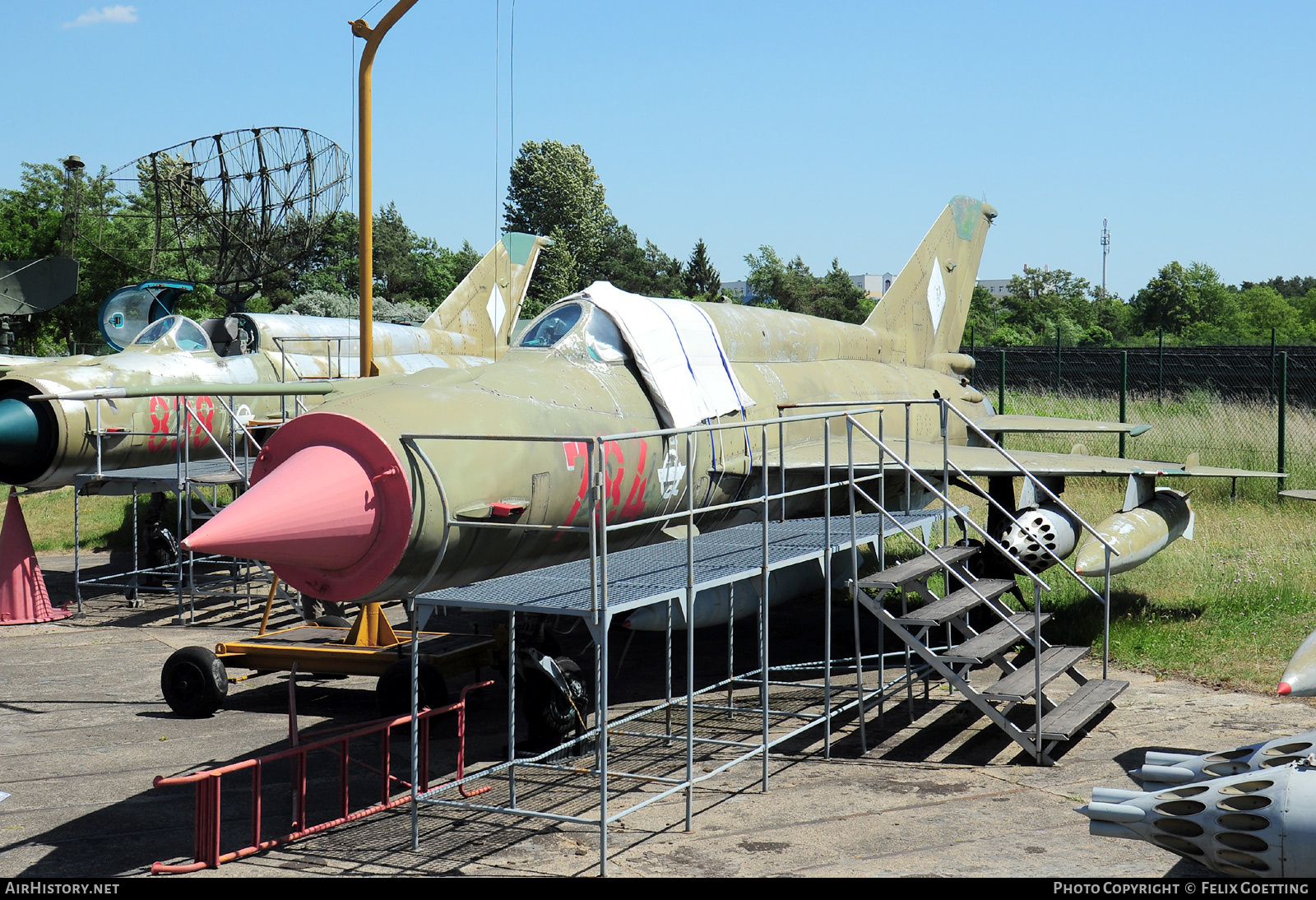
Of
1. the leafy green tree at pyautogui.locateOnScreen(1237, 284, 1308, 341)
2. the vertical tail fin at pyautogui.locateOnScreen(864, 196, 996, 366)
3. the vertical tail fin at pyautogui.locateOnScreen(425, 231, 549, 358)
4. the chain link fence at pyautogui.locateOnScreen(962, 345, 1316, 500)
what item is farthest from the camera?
the leafy green tree at pyautogui.locateOnScreen(1237, 284, 1308, 341)

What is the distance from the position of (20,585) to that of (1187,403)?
24.0m

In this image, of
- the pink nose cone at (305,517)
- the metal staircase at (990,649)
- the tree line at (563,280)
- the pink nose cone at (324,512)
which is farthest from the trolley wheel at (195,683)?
the tree line at (563,280)

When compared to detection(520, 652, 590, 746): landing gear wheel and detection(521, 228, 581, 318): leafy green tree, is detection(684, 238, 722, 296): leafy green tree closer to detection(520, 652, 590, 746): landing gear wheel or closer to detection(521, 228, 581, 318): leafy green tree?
detection(521, 228, 581, 318): leafy green tree

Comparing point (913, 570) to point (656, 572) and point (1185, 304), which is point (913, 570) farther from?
point (1185, 304)

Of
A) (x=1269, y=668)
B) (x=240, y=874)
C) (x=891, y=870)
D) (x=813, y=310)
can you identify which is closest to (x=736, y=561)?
(x=891, y=870)

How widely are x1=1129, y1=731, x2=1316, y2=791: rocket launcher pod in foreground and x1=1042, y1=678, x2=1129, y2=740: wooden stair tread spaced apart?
1679 millimetres

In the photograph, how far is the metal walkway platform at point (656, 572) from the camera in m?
6.70

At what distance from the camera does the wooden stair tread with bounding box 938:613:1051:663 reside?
841 cm

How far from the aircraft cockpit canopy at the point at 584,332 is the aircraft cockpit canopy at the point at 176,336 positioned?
29.9 feet

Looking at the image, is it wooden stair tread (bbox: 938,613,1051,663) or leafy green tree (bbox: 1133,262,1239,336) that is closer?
wooden stair tread (bbox: 938,613,1051,663)

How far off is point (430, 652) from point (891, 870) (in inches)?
189

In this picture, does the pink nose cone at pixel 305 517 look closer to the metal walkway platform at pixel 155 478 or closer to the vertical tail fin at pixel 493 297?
the metal walkway platform at pixel 155 478

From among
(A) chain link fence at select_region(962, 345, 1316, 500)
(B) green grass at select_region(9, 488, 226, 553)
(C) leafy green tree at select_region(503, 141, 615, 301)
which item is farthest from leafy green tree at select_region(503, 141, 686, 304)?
(B) green grass at select_region(9, 488, 226, 553)
